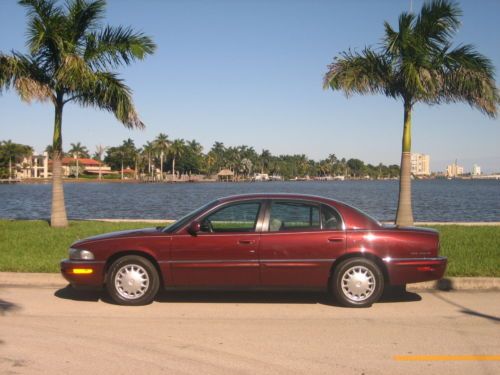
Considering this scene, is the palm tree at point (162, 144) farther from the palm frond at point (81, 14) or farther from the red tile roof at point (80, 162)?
the palm frond at point (81, 14)

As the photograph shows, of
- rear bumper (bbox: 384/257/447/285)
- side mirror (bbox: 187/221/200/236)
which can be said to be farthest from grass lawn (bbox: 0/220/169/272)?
rear bumper (bbox: 384/257/447/285)

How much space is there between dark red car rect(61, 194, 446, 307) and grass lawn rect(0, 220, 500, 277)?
6.70 feet

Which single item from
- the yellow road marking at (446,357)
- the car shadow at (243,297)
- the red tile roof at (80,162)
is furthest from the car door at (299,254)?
the red tile roof at (80,162)

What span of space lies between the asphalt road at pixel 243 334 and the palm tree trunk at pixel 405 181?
7.16 m

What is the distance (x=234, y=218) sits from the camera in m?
7.43

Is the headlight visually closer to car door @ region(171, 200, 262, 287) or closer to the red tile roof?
car door @ region(171, 200, 262, 287)

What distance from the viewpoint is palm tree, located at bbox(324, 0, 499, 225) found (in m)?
14.5

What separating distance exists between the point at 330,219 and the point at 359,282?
0.87 meters

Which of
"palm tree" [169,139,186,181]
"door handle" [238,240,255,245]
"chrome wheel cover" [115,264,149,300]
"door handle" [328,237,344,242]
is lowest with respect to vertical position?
"chrome wheel cover" [115,264,149,300]

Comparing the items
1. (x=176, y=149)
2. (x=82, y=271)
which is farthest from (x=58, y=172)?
(x=176, y=149)

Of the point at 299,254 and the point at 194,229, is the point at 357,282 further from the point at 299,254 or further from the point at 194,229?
the point at 194,229

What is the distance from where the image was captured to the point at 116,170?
577 feet

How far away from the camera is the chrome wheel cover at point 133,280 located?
23.6 ft

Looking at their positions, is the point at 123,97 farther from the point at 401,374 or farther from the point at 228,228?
the point at 401,374
